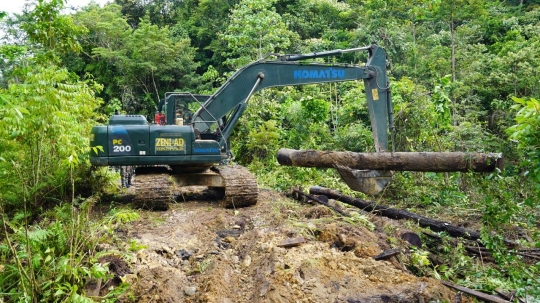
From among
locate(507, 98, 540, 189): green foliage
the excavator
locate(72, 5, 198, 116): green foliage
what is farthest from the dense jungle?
locate(72, 5, 198, 116): green foliage

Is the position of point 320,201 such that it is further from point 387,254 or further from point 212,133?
point 387,254

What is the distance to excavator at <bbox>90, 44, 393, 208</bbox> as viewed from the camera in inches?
305

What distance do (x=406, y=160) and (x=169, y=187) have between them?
3.98m

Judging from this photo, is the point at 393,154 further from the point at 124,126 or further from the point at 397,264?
the point at 124,126

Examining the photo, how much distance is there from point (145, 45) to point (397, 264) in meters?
20.9

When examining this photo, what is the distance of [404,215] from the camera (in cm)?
761

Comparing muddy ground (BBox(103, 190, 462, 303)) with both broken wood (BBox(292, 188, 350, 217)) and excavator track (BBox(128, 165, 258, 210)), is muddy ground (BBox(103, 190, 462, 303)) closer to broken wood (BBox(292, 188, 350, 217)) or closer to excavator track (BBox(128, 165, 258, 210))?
broken wood (BBox(292, 188, 350, 217))

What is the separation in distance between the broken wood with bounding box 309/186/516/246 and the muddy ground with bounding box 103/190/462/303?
21.6 inches

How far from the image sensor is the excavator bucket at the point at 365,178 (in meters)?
7.72

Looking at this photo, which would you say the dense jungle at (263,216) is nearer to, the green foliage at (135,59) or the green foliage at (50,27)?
the green foliage at (50,27)

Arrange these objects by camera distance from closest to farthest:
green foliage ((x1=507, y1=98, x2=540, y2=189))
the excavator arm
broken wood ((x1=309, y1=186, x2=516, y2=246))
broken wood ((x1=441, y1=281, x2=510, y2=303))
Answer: green foliage ((x1=507, y1=98, x2=540, y2=189)) → broken wood ((x1=441, y1=281, x2=510, y2=303)) → broken wood ((x1=309, y1=186, x2=516, y2=246)) → the excavator arm

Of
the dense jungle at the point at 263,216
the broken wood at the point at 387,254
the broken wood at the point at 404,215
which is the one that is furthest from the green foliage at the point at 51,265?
the broken wood at the point at 404,215

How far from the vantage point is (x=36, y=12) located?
6.47 m

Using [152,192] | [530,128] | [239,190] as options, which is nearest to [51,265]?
[152,192]
